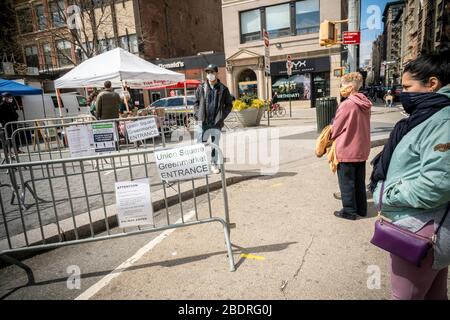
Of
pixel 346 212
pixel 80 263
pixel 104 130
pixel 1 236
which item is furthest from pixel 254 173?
pixel 1 236

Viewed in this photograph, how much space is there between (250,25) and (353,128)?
84.7 ft

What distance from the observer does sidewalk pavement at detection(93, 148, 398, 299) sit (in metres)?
2.73

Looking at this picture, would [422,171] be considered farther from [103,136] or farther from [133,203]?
[103,136]

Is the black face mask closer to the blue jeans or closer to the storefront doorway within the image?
the blue jeans

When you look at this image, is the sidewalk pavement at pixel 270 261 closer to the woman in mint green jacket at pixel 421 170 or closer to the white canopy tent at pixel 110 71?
the woman in mint green jacket at pixel 421 170

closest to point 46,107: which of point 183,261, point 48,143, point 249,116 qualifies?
point 249,116

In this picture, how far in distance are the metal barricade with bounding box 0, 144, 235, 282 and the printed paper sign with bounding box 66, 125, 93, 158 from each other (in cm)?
72

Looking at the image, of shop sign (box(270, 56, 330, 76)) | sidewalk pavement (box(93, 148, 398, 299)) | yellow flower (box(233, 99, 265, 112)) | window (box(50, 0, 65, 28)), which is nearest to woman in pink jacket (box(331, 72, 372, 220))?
sidewalk pavement (box(93, 148, 398, 299))

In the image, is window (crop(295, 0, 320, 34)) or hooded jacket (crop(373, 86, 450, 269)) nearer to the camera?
hooded jacket (crop(373, 86, 450, 269))

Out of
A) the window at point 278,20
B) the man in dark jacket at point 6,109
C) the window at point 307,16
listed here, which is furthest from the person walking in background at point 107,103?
the window at point 278,20

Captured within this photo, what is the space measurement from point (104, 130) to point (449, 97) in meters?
5.77

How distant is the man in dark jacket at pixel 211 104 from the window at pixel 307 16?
21247 mm

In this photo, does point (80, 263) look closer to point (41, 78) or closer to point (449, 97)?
point (449, 97)

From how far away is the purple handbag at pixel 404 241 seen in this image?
1673mm
